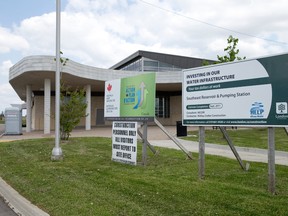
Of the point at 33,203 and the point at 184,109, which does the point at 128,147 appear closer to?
the point at 184,109

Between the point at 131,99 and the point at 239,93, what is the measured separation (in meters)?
3.97

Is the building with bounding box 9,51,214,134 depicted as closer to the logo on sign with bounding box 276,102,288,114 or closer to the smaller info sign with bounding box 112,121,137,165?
the smaller info sign with bounding box 112,121,137,165

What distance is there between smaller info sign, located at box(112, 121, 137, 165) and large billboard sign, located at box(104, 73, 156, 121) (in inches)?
8.6

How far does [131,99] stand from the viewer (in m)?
9.95

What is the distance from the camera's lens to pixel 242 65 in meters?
6.62

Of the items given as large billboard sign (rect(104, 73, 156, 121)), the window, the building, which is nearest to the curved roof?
the building

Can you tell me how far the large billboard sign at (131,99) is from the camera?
9.35 meters

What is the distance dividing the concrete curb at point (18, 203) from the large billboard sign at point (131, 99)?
3.87 meters

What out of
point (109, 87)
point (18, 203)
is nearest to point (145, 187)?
point (18, 203)

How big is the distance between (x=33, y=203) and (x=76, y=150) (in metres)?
7.02

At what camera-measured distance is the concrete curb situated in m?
5.61

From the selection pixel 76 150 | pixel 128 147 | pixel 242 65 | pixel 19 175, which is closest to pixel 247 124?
pixel 242 65

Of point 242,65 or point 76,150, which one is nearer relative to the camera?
point 242,65

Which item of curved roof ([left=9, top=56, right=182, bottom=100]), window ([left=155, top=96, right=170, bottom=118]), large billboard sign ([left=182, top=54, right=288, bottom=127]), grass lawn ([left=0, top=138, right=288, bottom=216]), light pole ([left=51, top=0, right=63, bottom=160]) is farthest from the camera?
window ([left=155, top=96, right=170, bottom=118])
